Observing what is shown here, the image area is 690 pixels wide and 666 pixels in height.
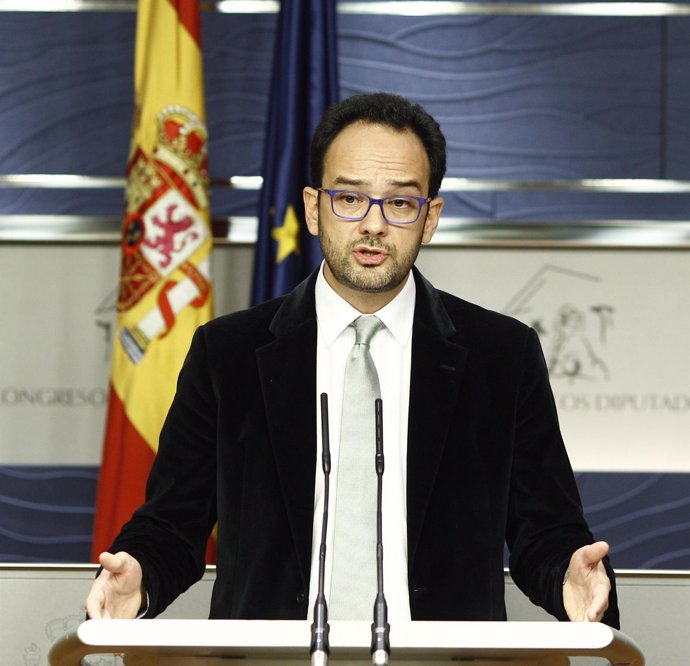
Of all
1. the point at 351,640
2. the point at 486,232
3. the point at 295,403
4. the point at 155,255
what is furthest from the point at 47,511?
the point at 351,640

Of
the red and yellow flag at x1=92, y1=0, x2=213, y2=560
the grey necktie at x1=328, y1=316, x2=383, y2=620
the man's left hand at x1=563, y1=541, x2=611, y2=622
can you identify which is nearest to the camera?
the man's left hand at x1=563, y1=541, x2=611, y2=622

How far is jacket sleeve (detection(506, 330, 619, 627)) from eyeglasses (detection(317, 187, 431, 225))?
34 centimetres

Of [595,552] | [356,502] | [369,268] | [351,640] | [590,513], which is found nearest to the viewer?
[351,640]

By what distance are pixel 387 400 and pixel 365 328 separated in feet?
0.43

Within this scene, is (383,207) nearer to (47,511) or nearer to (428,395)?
(428,395)

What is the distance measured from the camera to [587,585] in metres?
1.61

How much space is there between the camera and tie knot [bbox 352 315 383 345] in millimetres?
1997

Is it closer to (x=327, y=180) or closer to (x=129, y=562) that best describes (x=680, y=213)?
(x=327, y=180)

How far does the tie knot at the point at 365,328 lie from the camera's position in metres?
2.00

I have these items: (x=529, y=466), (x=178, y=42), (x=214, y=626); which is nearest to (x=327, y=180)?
(x=529, y=466)

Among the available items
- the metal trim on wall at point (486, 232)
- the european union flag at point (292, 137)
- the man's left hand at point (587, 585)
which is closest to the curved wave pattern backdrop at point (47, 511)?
the metal trim on wall at point (486, 232)

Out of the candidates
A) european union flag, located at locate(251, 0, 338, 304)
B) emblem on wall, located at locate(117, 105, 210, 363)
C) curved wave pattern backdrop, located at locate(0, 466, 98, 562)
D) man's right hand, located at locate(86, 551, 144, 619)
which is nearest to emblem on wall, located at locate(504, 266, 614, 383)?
european union flag, located at locate(251, 0, 338, 304)

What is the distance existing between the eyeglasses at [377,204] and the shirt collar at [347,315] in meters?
0.18

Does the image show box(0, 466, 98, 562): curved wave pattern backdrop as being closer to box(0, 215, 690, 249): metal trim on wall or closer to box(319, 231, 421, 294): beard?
box(0, 215, 690, 249): metal trim on wall
